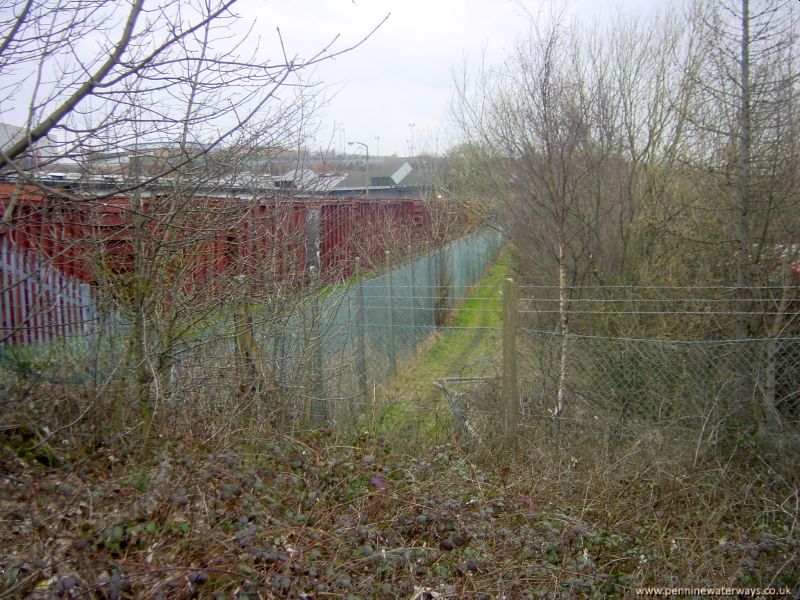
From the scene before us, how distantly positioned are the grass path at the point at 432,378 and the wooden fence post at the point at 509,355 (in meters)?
0.36

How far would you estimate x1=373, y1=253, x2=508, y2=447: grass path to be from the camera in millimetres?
5457

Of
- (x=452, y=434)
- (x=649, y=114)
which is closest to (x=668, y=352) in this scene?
(x=452, y=434)

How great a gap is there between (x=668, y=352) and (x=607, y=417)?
704 mm

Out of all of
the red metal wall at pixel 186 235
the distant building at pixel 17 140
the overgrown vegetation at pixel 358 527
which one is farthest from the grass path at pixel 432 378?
the distant building at pixel 17 140

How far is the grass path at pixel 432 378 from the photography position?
546 cm

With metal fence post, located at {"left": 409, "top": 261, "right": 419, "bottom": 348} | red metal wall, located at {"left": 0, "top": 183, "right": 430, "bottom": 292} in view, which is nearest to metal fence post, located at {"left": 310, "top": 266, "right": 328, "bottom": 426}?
red metal wall, located at {"left": 0, "top": 183, "right": 430, "bottom": 292}

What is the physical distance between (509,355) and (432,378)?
234 centimetres

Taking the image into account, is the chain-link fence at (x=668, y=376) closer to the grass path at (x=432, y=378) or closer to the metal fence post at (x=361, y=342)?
the grass path at (x=432, y=378)

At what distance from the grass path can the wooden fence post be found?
359 millimetres

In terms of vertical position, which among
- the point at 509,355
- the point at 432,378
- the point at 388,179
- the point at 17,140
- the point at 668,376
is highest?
the point at 388,179

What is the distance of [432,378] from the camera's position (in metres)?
7.90

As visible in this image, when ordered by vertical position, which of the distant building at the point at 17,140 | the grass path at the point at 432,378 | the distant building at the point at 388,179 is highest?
the distant building at the point at 388,179

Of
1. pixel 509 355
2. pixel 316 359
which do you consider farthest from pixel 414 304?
pixel 509 355

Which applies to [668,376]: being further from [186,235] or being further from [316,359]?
[186,235]
